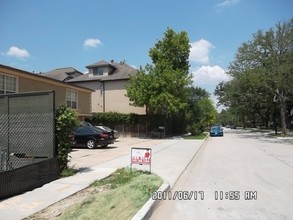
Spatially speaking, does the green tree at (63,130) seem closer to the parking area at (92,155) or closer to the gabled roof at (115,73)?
the parking area at (92,155)

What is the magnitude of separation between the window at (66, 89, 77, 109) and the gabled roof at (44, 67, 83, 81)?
1744 cm

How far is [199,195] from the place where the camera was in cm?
848

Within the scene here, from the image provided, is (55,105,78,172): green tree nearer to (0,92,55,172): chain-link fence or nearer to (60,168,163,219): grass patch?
(0,92,55,172): chain-link fence

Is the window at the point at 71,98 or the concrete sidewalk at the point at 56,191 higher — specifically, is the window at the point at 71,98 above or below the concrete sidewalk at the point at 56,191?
above

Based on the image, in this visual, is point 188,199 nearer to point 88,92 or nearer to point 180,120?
point 88,92

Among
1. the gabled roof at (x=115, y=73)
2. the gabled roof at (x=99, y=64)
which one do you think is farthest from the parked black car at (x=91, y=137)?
the gabled roof at (x=99, y=64)

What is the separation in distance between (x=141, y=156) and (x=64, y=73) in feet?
143

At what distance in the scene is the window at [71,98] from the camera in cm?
3196

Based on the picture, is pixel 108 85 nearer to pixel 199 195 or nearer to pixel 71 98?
pixel 71 98

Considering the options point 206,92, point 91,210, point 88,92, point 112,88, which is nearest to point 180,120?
point 112,88

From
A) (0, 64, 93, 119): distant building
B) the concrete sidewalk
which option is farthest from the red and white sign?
(0, 64, 93, 119): distant building

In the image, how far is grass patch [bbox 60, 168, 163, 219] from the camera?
6.33 metres
